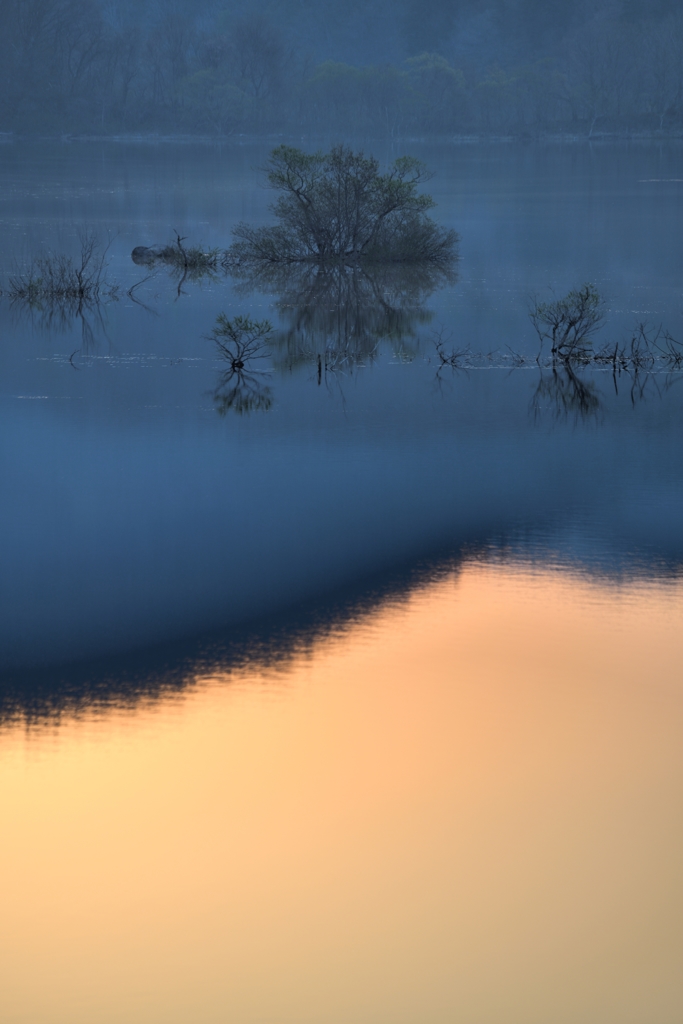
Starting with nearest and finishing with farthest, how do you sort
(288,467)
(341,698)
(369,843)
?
(369,843) → (341,698) → (288,467)

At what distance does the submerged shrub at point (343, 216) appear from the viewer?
37.5m

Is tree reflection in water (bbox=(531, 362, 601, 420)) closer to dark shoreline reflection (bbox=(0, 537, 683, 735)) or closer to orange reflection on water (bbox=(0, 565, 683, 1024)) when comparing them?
dark shoreline reflection (bbox=(0, 537, 683, 735))

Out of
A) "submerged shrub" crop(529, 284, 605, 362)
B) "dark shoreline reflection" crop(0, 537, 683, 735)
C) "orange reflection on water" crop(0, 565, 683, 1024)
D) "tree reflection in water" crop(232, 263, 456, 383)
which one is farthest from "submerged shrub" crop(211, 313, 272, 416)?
"orange reflection on water" crop(0, 565, 683, 1024)

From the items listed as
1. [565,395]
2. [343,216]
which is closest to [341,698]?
[565,395]

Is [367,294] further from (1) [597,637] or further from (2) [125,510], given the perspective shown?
(1) [597,637]

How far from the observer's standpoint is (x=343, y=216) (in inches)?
1528

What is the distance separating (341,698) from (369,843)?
191cm

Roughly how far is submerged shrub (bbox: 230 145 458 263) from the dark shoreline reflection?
26353 mm

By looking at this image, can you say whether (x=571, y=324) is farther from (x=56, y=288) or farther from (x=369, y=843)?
(x=369, y=843)

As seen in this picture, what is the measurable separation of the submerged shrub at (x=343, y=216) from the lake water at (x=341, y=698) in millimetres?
16663

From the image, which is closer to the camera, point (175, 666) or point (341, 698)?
point (341, 698)

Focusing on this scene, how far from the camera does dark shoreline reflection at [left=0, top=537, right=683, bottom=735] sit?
30.2 feet

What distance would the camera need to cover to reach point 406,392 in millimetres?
21016

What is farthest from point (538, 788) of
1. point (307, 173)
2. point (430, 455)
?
point (307, 173)
